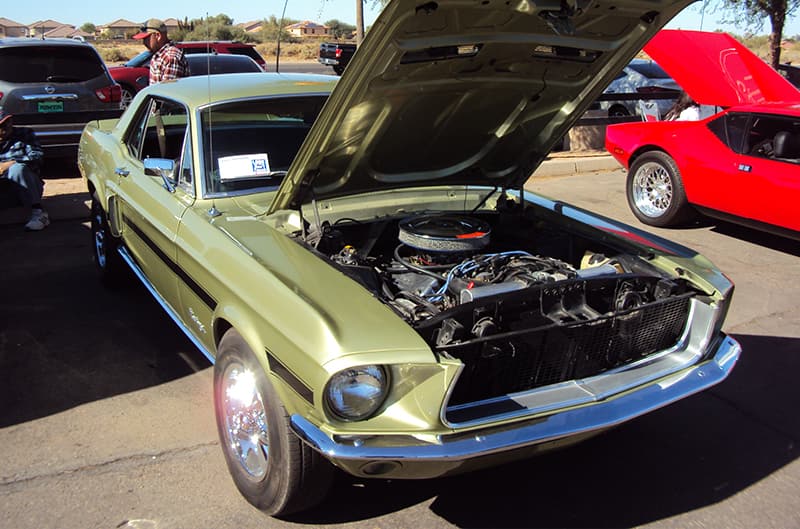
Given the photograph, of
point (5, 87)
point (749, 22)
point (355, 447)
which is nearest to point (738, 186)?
point (355, 447)

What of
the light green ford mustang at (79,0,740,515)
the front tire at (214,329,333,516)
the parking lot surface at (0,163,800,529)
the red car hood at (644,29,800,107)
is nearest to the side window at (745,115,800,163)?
the red car hood at (644,29,800,107)

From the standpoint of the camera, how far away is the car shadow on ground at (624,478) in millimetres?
2752

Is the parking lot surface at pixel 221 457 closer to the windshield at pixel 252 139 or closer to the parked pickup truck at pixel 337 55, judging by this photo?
the windshield at pixel 252 139

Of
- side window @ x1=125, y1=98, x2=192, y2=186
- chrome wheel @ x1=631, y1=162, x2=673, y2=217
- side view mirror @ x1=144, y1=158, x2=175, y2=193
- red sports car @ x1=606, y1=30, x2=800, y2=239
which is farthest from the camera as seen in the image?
chrome wheel @ x1=631, y1=162, x2=673, y2=217

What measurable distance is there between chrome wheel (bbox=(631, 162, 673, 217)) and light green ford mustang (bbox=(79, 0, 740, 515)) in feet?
11.3

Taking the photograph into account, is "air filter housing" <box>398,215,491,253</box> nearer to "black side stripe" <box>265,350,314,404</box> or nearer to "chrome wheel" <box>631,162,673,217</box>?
"black side stripe" <box>265,350,314,404</box>

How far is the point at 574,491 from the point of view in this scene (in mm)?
2906

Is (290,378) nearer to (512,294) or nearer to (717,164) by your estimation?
(512,294)

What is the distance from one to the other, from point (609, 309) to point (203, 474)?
6.18ft

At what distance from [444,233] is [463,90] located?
2.23 feet

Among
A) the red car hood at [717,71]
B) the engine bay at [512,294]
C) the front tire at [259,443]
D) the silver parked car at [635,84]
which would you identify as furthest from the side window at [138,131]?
the silver parked car at [635,84]

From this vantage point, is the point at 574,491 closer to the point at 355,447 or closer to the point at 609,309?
the point at 609,309

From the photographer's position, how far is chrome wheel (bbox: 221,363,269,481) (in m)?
2.67

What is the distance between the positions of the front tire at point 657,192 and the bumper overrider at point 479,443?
4.67 metres
